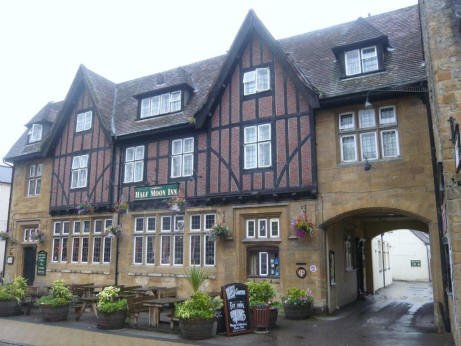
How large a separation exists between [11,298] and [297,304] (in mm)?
9911

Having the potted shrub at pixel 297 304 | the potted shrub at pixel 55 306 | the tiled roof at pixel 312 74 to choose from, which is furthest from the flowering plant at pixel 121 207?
the potted shrub at pixel 297 304

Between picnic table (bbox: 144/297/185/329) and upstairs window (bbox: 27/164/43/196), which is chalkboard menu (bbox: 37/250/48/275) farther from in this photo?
picnic table (bbox: 144/297/185/329)

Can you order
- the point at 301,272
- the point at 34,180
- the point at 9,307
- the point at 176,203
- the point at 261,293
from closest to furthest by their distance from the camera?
the point at 261,293
the point at 301,272
the point at 9,307
the point at 176,203
the point at 34,180

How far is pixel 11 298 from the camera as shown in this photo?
14445 mm

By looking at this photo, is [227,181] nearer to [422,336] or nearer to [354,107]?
[354,107]

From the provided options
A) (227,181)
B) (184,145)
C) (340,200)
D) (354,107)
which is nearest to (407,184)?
(340,200)

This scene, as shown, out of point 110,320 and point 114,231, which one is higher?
point 114,231

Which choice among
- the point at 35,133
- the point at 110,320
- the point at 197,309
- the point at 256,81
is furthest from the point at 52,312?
the point at 35,133

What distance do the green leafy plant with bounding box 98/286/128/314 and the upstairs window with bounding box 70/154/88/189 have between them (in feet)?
30.5

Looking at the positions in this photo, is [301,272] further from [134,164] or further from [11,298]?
[11,298]

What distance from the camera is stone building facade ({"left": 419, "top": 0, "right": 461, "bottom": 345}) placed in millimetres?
7715

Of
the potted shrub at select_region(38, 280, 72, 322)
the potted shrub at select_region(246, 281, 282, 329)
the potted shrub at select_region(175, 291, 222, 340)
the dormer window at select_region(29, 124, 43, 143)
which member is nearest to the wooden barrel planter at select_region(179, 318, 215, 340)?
the potted shrub at select_region(175, 291, 222, 340)

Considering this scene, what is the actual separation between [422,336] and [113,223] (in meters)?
13.2

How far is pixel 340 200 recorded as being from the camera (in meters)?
14.0
